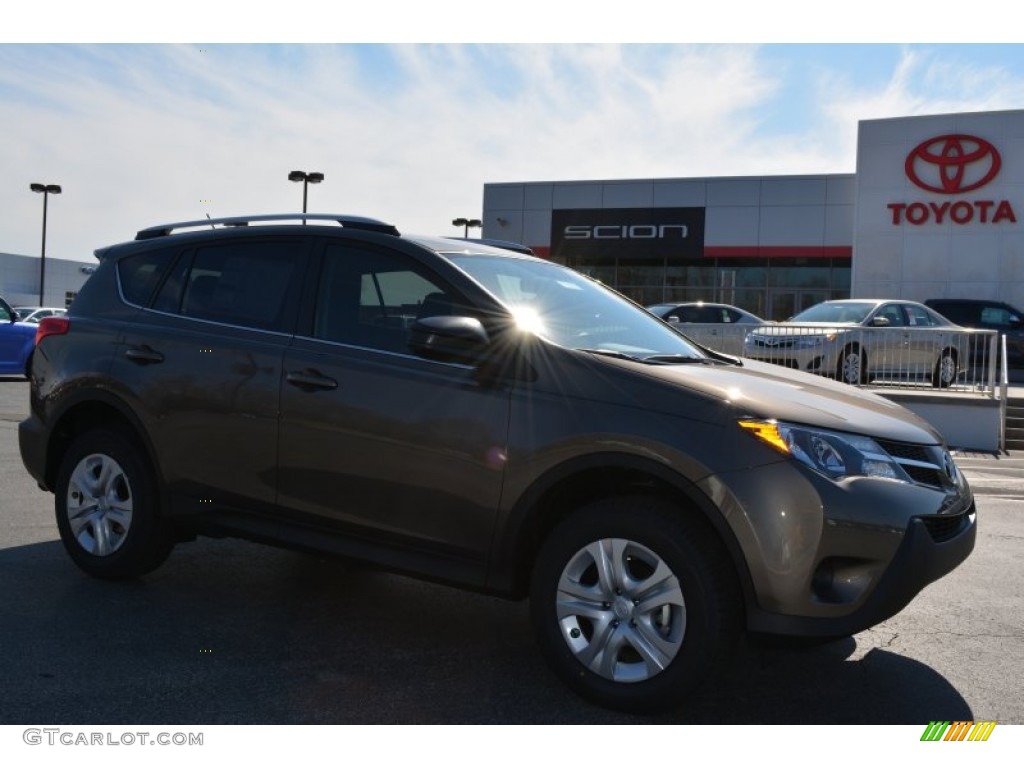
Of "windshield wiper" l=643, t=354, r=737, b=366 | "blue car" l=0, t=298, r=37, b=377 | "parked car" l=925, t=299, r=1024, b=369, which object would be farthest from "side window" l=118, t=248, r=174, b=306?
"parked car" l=925, t=299, r=1024, b=369

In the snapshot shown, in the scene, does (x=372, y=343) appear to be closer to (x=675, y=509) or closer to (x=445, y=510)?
(x=445, y=510)

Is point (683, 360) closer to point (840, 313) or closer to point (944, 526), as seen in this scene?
point (944, 526)

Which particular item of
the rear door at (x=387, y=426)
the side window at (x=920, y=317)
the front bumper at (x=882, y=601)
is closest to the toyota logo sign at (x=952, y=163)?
the side window at (x=920, y=317)

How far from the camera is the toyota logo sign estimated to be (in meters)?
28.2

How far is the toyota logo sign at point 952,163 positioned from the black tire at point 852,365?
54.4 feet

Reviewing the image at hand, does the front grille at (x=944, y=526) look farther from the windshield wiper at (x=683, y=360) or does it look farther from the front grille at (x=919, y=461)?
the windshield wiper at (x=683, y=360)

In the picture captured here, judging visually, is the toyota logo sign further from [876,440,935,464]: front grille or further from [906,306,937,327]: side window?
[876,440,935,464]: front grille

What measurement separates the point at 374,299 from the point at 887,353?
11626mm

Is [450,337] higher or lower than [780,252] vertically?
lower

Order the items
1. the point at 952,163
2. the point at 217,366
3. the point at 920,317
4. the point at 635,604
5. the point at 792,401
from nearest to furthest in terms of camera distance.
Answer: the point at 635,604, the point at 792,401, the point at 217,366, the point at 920,317, the point at 952,163

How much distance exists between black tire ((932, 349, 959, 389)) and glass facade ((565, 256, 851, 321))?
21.5 m

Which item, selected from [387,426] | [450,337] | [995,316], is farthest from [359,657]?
[995,316]

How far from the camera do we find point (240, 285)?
15.4 feet

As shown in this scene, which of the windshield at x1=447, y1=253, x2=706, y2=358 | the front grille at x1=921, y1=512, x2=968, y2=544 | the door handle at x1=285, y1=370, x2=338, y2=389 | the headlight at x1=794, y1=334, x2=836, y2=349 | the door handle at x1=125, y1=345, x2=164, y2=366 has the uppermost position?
the headlight at x1=794, y1=334, x2=836, y2=349
